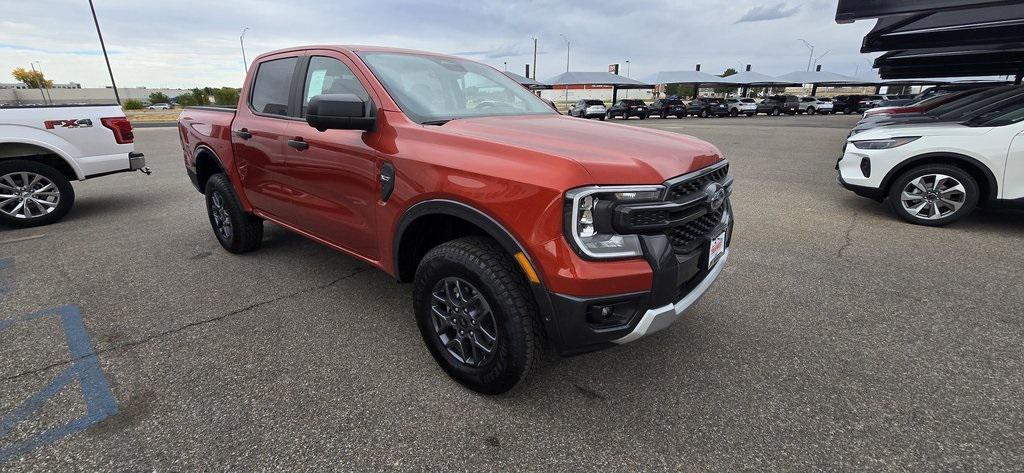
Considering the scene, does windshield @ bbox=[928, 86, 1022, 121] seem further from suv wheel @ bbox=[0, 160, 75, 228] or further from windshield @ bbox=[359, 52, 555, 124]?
suv wheel @ bbox=[0, 160, 75, 228]

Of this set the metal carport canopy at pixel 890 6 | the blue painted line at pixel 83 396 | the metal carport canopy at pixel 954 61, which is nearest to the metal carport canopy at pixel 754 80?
the metal carport canopy at pixel 954 61

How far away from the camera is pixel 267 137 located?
3484mm

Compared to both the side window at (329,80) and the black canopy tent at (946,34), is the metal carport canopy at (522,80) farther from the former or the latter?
the black canopy tent at (946,34)

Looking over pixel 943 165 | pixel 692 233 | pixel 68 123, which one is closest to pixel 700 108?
pixel 943 165

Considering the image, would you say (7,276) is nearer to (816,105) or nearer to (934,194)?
(934,194)

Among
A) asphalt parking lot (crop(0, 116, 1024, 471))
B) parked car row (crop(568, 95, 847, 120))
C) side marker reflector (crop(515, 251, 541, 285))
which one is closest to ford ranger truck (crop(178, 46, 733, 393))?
side marker reflector (crop(515, 251, 541, 285))

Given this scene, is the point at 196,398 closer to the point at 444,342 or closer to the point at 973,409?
the point at 444,342

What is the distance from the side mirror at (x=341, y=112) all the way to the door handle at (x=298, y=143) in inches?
23.9

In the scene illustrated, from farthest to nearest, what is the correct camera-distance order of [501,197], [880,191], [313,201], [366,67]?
[880,191], [313,201], [366,67], [501,197]

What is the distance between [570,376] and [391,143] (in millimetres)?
1533

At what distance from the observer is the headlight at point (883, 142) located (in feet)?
16.9

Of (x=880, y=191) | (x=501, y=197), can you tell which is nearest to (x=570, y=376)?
(x=501, y=197)

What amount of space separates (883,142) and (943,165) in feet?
1.88

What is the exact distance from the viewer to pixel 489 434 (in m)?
2.14
